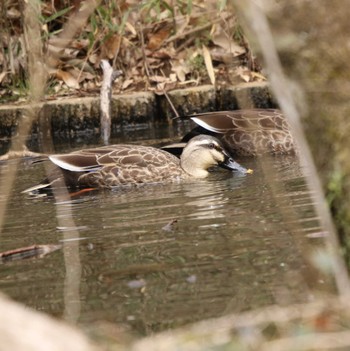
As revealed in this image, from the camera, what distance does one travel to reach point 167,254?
635 cm

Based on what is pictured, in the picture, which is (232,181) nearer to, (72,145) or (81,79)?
(72,145)

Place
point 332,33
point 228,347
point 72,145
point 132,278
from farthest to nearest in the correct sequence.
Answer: point 72,145, point 132,278, point 332,33, point 228,347

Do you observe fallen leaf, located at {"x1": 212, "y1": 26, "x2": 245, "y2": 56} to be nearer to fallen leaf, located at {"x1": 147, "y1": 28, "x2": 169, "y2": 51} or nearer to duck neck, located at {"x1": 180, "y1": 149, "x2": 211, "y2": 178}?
fallen leaf, located at {"x1": 147, "y1": 28, "x2": 169, "y2": 51}

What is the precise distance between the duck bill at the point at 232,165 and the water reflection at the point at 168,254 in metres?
0.99

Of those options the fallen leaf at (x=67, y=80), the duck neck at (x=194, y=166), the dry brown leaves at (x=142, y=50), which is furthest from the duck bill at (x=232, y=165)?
the fallen leaf at (x=67, y=80)

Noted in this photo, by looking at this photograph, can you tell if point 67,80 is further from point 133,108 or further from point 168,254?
point 168,254

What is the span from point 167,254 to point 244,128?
5433 mm

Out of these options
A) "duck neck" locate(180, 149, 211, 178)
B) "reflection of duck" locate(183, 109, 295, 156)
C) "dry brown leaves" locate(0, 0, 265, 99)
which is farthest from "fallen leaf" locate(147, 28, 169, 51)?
"duck neck" locate(180, 149, 211, 178)

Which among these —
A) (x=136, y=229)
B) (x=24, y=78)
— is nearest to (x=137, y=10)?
(x=24, y=78)

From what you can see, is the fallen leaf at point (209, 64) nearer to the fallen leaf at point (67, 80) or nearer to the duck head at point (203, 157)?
the fallen leaf at point (67, 80)

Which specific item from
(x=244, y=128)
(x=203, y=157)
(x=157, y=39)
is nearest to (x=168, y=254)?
(x=203, y=157)

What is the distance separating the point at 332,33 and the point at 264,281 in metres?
1.61

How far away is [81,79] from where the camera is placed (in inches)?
540

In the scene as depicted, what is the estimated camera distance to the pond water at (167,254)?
5.20m
